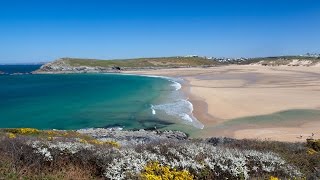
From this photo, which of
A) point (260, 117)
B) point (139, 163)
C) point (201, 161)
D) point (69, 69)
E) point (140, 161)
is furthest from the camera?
point (69, 69)

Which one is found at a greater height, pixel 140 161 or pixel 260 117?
pixel 140 161

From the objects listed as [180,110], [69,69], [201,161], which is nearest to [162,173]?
[201,161]

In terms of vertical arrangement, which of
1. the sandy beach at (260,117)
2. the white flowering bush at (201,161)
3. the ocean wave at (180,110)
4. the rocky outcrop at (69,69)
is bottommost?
the rocky outcrop at (69,69)

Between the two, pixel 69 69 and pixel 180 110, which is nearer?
Answer: pixel 180 110

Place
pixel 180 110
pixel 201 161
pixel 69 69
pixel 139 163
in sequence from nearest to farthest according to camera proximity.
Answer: pixel 139 163 < pixel 201 161 < pixel 180 110 < pixel 69 69

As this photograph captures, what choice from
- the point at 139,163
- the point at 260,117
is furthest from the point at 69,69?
the point at 139,163

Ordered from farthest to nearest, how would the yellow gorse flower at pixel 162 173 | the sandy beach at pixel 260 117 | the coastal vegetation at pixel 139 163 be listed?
the sandy beach at pixel 260 117 < the coastal vegetation at pixel 139 163 < the yellow gorse flower at pixel 162 173

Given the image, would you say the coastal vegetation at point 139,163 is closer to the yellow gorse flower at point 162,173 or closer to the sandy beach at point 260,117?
the yellow gorse flower at point 162,173

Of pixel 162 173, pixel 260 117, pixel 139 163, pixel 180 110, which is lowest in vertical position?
pixel 180 110

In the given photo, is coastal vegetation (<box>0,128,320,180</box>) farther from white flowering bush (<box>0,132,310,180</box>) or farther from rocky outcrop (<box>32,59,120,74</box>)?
rocky outcrop (<box>32,59,120,74</box>)

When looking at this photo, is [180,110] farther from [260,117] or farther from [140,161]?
[140,161]

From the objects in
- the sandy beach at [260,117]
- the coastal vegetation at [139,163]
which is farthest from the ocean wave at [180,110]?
the coastal vegetation at [139,163]

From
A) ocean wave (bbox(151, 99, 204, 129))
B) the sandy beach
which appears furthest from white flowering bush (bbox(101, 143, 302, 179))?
ocean wave (bbox(151, 99, 204, 129))

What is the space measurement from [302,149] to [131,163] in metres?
8.14
